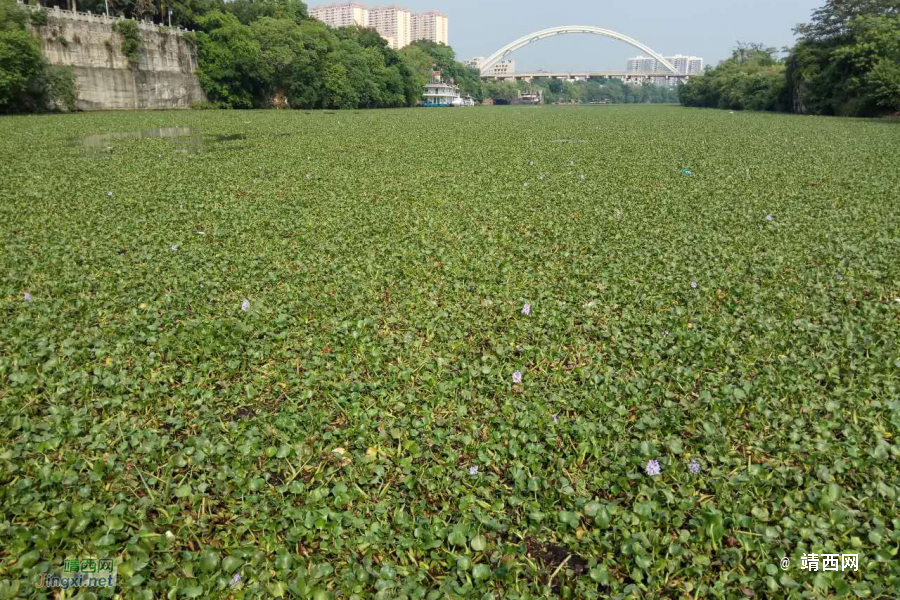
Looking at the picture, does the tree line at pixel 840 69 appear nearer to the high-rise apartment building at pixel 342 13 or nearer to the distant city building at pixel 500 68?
the distant city building at pixel 500 68

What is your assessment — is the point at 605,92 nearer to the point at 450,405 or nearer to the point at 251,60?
the point at 251,60

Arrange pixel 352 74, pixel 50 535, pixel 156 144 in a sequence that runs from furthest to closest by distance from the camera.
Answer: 1. pixel 352 74
2. pixel 156 144
3. pixel 50 535

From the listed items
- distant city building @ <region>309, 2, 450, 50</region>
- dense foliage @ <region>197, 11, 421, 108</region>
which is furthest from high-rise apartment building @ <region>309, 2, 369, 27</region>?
dense foliage @ <region>197, 11, 421, 108</region>

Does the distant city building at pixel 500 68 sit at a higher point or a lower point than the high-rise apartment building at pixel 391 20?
lower

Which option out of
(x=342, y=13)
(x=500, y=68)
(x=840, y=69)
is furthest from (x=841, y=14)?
(x=342, y=13)

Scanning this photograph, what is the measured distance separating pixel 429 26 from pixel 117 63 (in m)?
152

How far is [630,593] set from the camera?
5.15 feet

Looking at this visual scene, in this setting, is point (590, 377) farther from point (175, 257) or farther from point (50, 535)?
point (175, 257)

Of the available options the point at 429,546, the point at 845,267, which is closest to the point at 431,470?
the point at 429,546

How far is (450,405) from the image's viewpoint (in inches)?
96.6

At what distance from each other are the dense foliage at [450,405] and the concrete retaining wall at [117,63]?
82.3 ft

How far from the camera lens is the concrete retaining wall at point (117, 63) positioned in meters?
25.1

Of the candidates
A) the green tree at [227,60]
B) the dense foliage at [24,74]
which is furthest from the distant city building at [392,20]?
the dense foliage at [24,74]

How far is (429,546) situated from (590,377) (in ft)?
3.92
